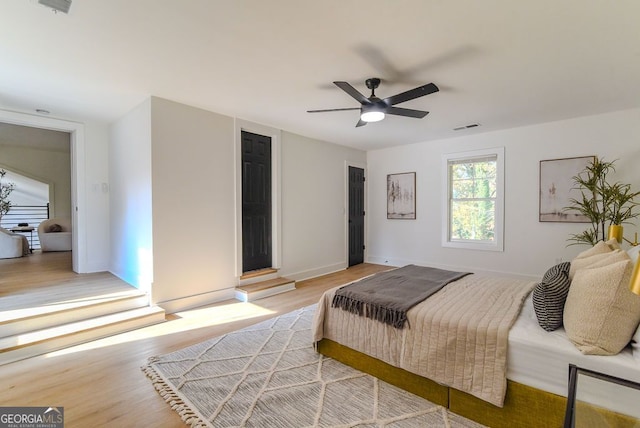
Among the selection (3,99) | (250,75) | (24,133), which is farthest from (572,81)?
(24,133)

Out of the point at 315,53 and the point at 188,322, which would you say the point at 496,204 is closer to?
the point at 315,53

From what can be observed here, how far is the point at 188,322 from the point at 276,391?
1.68 m

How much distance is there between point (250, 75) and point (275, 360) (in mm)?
2605

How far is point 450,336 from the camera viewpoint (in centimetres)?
176

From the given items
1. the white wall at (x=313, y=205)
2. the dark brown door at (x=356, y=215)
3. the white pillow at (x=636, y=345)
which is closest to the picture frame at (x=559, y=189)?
the dark brown door at (x=356, y=215)

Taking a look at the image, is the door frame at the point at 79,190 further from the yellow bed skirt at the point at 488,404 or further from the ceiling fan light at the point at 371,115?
the yellow bed skirt at the point at 488,404

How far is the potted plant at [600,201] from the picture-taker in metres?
3.70

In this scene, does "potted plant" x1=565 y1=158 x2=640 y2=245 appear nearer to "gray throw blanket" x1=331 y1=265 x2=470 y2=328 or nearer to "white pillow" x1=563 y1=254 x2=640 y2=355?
"gray throw blanket" x1=331 y1=265 x2=470 y2=328

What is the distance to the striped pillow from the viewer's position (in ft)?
5.40

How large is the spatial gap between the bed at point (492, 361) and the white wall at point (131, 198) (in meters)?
2.65

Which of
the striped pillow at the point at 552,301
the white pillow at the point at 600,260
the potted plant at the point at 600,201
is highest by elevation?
the potted plant at the point at 600,201

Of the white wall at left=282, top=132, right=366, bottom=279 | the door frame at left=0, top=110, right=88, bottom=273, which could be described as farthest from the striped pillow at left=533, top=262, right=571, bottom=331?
the door frame at left=0, top=110, right=88, bottom=273

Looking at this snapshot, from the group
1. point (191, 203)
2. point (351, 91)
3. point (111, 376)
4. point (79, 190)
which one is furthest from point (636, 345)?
point (79, 190)

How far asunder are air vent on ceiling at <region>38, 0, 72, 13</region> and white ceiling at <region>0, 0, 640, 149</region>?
7 centimetres
